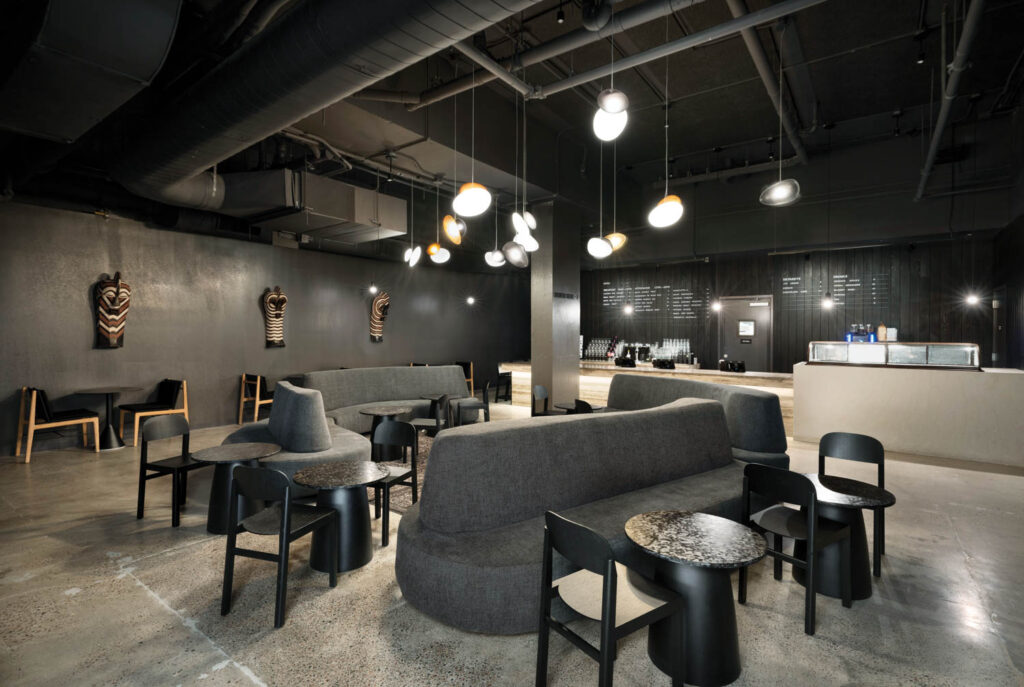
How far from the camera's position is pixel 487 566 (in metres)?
2.29

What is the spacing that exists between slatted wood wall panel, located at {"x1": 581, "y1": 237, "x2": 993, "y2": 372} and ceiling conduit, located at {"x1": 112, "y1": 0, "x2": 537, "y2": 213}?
27.8ft

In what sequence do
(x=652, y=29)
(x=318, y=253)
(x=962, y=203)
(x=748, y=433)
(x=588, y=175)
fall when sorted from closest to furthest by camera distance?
(x=748, y=433)
(x=652, y=29)
(x=962, y=203)
(x=588, y=175)
(x=318, y=253)

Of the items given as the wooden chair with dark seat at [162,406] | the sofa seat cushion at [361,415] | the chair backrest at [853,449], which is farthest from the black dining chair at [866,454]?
the wooden chair with dark seat at [162,406]

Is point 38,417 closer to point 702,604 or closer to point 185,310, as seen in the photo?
point 185,310

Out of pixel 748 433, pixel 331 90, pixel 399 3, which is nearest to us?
pixel 399 3

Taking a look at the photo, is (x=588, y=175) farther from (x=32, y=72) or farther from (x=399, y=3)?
(x=32, y=72)

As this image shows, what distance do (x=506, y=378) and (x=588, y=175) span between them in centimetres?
426

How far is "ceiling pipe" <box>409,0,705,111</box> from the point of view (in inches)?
133

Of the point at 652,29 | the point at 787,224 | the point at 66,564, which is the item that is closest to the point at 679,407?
the point at 652,29

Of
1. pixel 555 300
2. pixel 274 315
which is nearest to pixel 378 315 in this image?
pixel 274 315

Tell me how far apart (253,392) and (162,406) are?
4.75 feet

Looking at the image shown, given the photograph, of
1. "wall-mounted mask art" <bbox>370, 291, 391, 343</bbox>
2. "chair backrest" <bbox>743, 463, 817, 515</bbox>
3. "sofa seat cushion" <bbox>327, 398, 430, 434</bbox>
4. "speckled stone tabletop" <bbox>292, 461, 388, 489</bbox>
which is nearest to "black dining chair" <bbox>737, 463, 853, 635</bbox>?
"chair backrest" <bbox>743, 463, 817, 515</bbox>

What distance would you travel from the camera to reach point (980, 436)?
5.55 metres

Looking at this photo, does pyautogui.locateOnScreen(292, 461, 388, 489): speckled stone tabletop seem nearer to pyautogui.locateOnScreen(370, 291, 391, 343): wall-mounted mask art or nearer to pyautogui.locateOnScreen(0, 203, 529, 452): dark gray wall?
pyautogui.locateOnScreen(0, 203, 529, 452): dark gray wall
